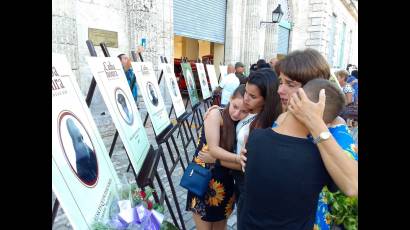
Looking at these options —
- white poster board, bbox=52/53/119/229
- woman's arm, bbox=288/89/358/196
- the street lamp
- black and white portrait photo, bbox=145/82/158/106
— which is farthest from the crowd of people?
the street lamp

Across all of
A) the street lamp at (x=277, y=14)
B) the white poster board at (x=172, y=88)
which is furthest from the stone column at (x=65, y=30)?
the street lamp at (x=277, y=14)

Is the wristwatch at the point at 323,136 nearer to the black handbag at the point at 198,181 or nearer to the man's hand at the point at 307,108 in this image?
the man's hand at the point at 307,108

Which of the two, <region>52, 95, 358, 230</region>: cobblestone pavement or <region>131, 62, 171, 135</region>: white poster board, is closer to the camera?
<region>131, 62, 171, 135</region>: white poster board

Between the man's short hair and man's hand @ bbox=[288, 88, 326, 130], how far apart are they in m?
0.04

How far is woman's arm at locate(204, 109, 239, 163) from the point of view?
1.71 meters

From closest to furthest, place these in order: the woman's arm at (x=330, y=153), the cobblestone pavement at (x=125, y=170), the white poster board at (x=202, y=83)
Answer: the woman's arm at (x=330, y=153)
the cobblestone pavement at (x=125, y=170)
the white poster board at (x=202, y=83)

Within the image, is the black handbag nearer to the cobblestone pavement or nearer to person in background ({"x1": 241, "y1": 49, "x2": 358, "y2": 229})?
person in background ({"x1": 241, "y1": 49, "x2": 358, "y2": 229})

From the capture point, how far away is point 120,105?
1.86 metres

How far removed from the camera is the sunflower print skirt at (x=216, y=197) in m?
1.88

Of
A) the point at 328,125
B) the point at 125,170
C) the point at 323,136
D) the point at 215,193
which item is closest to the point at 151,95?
the point at 215,193

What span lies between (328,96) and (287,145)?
265 millimetres

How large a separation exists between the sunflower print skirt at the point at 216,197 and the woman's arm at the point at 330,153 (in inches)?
35.4

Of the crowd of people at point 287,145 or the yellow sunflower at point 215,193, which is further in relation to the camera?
the yellow sunflower at point 215,193
